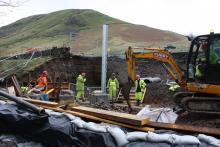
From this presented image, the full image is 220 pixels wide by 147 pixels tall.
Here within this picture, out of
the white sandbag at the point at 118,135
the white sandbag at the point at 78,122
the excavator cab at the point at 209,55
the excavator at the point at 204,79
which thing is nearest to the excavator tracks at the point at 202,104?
the excavator at the point at 204,79

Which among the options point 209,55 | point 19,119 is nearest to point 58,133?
point 19,119

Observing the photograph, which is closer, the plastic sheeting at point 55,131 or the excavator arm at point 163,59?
the plastic sheeting at point 55,131

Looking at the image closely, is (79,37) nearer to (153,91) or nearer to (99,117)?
(153,91)

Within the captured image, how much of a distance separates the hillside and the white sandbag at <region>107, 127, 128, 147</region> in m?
43.4

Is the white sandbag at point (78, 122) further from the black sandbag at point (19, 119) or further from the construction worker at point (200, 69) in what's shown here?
the construction worker at point (200, 69)

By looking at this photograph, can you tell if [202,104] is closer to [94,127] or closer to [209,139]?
[94,127]

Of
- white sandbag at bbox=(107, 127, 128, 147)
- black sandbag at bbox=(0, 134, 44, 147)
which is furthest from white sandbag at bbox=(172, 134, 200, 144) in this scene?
black sandbag at bbox=(0, 134, 44, 147)

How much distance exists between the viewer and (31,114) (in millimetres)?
6070

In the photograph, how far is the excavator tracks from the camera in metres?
12.6

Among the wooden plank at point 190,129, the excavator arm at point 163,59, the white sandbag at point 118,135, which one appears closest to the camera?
the white sandbag at point 118,135

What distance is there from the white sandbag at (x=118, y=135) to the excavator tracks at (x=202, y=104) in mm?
7516

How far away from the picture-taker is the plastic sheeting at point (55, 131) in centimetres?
549

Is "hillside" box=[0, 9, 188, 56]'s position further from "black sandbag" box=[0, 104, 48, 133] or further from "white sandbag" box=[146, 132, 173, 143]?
"white sandbag" box=[146, 132, 173, 143]

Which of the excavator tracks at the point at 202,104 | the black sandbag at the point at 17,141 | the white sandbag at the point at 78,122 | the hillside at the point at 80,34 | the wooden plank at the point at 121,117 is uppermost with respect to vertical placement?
the hillside at the point at 80,34
